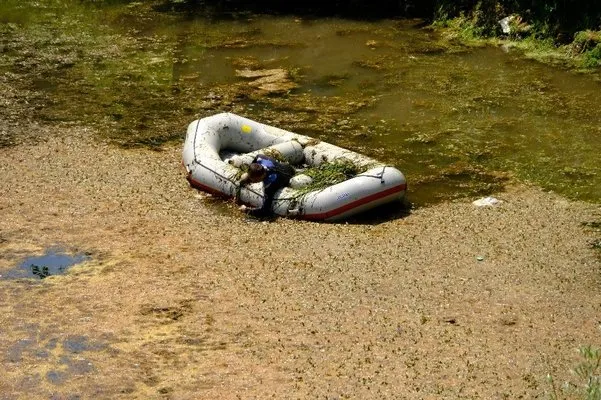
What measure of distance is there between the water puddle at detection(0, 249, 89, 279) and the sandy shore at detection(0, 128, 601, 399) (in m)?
0.11

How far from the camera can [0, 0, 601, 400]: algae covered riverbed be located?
245 inches

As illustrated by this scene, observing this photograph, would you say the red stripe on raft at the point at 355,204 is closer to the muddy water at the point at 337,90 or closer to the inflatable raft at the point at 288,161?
the inflatable raft at the point at 288,161

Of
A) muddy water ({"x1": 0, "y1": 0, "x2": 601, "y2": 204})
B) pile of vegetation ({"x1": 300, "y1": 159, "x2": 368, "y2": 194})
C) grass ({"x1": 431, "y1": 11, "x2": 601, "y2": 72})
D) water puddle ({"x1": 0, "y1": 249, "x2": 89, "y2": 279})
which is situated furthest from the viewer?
grass ({"x1": 431, "y1": 11, "x2": 601, "y2": 72})

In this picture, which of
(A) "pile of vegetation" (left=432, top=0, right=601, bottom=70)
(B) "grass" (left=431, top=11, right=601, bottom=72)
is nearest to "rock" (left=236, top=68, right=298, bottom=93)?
(B) "grass" (left=431, top=11, right=601, bottom=72)

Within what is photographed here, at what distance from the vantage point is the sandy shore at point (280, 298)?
19.9 feet

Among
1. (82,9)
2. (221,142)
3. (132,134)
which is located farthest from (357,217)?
(82,9)

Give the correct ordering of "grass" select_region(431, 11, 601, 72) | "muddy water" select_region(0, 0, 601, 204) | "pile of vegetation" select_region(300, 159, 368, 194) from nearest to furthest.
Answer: "pile of vegetation" select_region(300, 159, 368, 194), "muddy water" select_region(0, 0, 601, 204), "grass" select_region(431, 11, 601, 72)

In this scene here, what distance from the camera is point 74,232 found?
27.7ft

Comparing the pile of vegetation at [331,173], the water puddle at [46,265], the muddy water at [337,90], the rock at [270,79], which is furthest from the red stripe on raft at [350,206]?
the rock at [270,79]

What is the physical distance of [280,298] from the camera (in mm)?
7211

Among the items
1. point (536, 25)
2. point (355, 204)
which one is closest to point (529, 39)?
point (536, 25)

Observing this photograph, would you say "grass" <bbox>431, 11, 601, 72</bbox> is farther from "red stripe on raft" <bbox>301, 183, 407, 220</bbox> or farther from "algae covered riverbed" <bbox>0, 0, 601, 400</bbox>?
"red stripe on raft" <bbox>301, 183, 407, 220</bbox>

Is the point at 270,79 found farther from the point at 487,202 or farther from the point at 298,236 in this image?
the point at 298,236

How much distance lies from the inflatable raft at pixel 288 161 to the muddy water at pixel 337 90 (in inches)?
28.0
